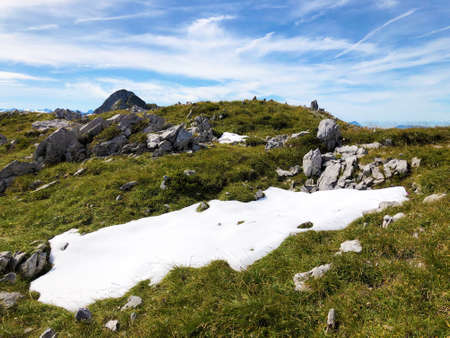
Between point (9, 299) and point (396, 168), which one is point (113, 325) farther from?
point (396, 168)

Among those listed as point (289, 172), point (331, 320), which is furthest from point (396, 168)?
point (331, 320)

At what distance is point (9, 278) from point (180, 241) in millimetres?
7162

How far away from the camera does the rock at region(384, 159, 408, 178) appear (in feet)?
46.0

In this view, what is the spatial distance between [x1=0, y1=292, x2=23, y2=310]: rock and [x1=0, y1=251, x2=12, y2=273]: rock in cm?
169

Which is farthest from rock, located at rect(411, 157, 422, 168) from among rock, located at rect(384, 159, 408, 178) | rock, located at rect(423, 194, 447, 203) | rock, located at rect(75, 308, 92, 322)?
rock, located at rect(75, 308, 92, 322)

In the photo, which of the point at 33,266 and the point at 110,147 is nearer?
the point at 33,266

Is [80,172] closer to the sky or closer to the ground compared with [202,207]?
closer to the sky

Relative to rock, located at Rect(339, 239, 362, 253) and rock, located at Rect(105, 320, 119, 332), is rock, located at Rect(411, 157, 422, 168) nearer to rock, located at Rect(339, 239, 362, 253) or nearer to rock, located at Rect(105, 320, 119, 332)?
rock, located at Rect(339, 239, 362, 253)

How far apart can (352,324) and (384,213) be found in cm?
648

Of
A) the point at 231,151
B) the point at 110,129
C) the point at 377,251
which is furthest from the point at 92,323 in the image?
the point at 110,129

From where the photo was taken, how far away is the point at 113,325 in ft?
21.5

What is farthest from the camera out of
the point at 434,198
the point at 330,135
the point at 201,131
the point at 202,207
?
the point at 201,131

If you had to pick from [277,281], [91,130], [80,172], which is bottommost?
[277,281]

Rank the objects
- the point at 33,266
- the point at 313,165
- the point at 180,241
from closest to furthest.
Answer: the point at 33,266 < the point at 180,241 < the point at 313,165
